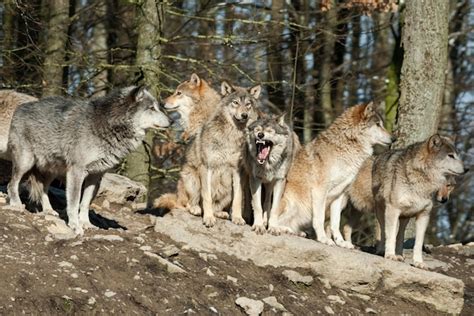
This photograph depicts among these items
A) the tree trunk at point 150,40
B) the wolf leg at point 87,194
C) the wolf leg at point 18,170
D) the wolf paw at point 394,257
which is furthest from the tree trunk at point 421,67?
the wolf leg at point 18,170

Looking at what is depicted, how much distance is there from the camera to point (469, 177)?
88.1ft

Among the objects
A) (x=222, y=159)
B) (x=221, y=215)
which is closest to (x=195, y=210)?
(x=221, y=215)

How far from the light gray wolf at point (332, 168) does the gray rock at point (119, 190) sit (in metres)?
2.24

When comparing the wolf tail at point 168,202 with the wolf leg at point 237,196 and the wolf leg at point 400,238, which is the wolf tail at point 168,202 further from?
the wolf leg at point 400,238

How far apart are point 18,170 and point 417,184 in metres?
4.92

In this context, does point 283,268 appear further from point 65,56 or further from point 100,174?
point 65,56

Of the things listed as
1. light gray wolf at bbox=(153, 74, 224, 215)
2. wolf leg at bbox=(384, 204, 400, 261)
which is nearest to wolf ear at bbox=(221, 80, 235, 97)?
light gray wolf at bbox=(153, 74, 224, 215)

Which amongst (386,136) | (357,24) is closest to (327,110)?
(357,24)

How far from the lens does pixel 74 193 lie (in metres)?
8.97

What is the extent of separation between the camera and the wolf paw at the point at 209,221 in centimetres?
984

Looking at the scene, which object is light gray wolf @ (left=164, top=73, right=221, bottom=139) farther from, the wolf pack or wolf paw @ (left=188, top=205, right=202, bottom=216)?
wolf paw @ (left=188, top=205, right=202, bottom=216)

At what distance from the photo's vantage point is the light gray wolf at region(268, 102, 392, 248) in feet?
→ 35.3

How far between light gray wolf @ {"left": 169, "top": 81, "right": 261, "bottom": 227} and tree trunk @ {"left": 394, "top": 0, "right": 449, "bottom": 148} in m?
3.21

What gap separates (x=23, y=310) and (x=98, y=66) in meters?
7.03
